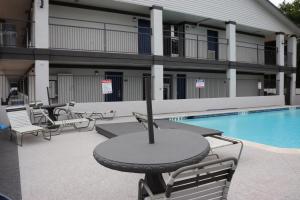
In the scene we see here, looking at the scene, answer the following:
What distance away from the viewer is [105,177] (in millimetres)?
4438

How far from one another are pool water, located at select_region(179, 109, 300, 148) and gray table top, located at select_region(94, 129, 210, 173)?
712cm

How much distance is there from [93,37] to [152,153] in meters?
13.2

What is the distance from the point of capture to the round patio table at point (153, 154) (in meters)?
2.24

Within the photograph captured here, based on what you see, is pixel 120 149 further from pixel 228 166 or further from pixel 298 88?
pixel 298 88

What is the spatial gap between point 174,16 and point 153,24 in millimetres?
3176

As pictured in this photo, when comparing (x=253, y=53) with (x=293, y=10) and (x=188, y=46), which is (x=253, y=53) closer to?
(x=188, y=46)

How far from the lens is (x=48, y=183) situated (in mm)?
4215

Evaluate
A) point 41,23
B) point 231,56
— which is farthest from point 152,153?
point 231,56

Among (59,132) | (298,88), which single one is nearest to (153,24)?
(59,132)

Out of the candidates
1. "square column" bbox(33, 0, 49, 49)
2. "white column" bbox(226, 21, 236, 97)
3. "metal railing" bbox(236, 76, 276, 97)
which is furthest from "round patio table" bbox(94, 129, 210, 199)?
"metal railing" bbox(236, 76, 276, 97)

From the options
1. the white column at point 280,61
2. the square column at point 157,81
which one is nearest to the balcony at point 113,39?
the white column at point 280,61

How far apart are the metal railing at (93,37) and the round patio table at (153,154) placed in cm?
1113

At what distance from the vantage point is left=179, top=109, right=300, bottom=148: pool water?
9750mm

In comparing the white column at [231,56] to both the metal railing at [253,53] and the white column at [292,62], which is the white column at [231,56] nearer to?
the metal railing at [253,53]
